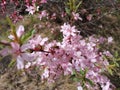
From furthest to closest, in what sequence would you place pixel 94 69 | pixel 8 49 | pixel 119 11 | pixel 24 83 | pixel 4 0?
pixel 119 11
pixel 4 0
pixel 24 83
pixel 94 69
pixel 8 49

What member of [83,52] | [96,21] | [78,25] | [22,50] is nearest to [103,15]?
[96,21]

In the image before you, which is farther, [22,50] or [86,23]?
[86,23]

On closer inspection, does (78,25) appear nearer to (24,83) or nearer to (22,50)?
(24,83)

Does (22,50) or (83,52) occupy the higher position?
(22,50)

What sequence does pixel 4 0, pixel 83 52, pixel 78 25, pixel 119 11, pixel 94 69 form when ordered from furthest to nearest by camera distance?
pixel 119 11 < pixel 78 25 < pixel 4 0 < pixel 94 69 < pixel 83 52

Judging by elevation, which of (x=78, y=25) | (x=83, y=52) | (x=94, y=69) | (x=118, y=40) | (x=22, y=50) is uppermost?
(x=22, y=50)

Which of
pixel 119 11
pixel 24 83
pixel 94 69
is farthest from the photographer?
pixel 119 11

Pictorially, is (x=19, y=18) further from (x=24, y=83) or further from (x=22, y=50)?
(x=22, y=50)

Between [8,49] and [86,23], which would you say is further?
[86,23]

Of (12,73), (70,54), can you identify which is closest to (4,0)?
(12,73)
